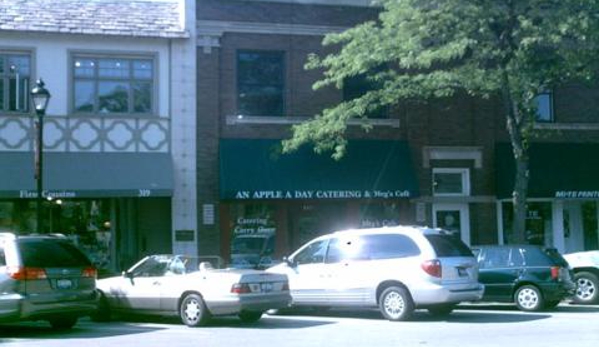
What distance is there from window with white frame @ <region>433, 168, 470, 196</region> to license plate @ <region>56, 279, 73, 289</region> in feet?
42.4

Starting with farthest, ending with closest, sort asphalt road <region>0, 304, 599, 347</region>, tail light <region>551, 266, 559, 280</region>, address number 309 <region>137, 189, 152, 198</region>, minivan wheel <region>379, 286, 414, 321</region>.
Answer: address number 309 <region>137, 189, 152, 198</region>, tail light <region>551, 266, 559, 280</region>, minivan wheel <region>379, 286, 414, 321</region>, asphalt road <region>0, 304, 599, 347</region>

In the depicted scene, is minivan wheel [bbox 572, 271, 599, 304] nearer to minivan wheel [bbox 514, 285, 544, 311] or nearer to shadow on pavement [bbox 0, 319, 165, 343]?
minivan wheel [bbox 514, 285, 544, 311]

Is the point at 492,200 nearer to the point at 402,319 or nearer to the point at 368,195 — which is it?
the point at 368,195

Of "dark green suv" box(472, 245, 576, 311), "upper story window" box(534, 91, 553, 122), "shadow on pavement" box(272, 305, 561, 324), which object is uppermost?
"upper story window" box(534, 91, 553, 122)

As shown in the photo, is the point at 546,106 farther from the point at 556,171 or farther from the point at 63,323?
the point at 63,323

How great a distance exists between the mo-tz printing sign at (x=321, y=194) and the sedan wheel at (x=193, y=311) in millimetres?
7244

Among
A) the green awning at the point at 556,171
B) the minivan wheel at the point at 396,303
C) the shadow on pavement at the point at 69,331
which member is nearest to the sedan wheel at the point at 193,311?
the shadow on pavement at the point at 69,331

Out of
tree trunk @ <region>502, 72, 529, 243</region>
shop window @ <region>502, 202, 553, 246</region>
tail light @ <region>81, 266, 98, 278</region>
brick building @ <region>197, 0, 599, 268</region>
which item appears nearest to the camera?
tail light @ <region>81, 266, 98, 278</region>

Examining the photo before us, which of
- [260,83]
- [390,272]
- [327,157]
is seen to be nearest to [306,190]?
[327,157]

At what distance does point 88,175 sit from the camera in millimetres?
21016

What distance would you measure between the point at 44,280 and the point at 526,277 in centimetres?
929

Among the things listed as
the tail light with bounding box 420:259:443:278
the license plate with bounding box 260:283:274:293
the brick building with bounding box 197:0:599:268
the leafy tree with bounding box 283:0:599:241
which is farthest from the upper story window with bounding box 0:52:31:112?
the tail light with bounding box 420:259:443:278

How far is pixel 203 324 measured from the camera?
14516 mm

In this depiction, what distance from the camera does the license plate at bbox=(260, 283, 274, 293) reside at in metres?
14.6
